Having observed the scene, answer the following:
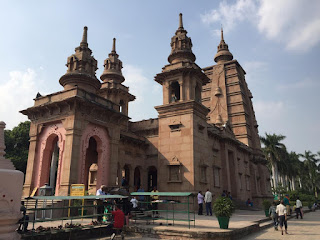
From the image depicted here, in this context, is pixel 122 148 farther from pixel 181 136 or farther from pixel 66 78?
pixel 66 78

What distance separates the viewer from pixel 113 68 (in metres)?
35.0

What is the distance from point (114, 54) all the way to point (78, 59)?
13.1 meters

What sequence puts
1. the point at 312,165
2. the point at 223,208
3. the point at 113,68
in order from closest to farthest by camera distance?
the point at 223,208 < the point at 113,68 < the point at 312,165

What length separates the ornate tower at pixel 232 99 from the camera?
43.8 metres

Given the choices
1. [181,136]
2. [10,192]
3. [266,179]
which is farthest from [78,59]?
[266,179]

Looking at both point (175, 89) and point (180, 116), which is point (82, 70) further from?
point (175, 89)

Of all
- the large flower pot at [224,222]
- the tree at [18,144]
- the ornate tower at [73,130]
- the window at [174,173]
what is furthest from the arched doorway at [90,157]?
the tree at [18,144]

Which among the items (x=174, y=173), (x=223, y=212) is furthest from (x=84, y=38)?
(x=223, y=212)

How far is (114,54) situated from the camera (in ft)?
116

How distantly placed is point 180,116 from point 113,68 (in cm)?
1473

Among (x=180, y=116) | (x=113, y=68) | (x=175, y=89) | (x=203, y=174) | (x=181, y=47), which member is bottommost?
(x=203, y=174)

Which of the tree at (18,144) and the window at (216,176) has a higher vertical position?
the tree at (18,144)

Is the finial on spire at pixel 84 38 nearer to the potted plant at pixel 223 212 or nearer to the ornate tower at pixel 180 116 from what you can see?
the ornate tower at pixel 180 116

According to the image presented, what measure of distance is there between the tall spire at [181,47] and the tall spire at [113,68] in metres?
9.28
